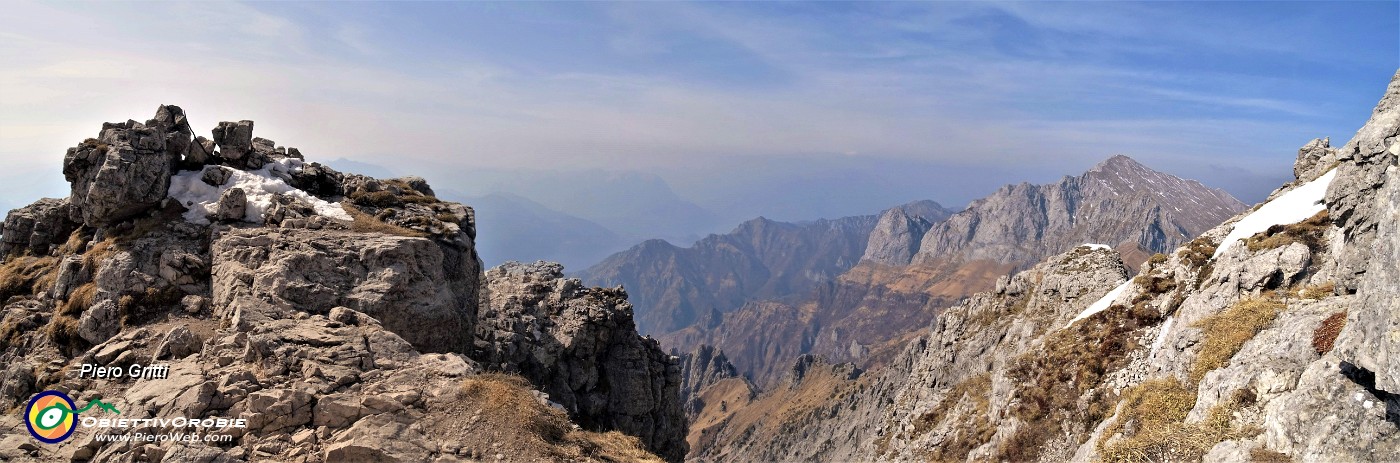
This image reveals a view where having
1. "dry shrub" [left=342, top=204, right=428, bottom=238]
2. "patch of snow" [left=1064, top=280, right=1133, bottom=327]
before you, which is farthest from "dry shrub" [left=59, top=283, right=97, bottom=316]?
"patch of snow" [left=1064, top=280, right=1133, bottom=327]

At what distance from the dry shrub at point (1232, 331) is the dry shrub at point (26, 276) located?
44.0m

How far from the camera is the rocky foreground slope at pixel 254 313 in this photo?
61.9 ft

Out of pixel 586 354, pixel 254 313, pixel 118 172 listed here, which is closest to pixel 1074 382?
pixel 254 313

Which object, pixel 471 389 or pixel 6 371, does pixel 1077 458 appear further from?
pixel 6 371

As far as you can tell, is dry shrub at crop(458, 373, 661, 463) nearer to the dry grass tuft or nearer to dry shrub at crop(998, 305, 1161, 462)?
the dry grass tuft

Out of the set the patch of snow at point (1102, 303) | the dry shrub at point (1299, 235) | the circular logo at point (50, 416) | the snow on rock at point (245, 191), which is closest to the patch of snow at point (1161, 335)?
the dry shrub at point (1299, 235)

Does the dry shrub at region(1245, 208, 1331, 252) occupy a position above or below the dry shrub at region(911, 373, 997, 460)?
above

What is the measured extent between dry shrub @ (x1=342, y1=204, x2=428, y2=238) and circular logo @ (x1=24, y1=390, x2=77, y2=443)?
1160cm

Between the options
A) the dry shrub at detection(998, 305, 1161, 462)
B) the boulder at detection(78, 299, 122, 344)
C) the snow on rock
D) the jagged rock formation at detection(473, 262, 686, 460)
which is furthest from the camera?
the jagged rock formation at detection(473, 262, 686, 460)

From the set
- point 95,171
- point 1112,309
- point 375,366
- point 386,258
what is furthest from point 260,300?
point 1112,309

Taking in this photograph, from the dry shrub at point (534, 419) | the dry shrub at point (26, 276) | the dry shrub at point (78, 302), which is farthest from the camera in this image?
the dry shrub at point (26, 276)

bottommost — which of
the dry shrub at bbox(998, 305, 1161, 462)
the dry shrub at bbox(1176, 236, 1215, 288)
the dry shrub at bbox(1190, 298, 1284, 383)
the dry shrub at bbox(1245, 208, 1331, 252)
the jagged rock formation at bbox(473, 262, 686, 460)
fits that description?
the jagged rock formation at bbox(473, 262, 686, 460)

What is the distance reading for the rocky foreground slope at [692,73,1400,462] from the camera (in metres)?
14.5

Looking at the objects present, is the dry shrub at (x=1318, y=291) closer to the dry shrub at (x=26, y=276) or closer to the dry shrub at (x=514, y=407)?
the dry shrub at (x=514, y=407)
